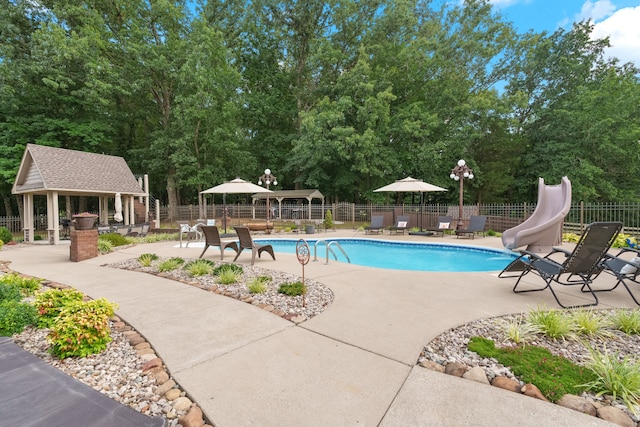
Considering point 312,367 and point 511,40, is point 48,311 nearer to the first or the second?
point 312,367

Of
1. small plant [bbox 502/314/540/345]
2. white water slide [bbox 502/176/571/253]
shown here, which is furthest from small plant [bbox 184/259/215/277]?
white water slide [bbox 502/176/571/253]

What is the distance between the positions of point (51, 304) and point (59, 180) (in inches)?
487

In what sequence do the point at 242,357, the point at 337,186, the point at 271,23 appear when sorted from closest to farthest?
1. the point at 242,357
2. the point at 337,186
3. the point at 271,23

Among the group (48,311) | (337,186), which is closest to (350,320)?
(48,311)

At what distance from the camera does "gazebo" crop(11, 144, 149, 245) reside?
494 inches

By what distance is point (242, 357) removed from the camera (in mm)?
2799

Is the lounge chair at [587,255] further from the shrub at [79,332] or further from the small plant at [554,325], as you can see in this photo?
the shrub at [79,332]

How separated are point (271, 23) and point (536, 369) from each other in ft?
107

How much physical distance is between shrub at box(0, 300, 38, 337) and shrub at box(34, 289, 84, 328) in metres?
0.08

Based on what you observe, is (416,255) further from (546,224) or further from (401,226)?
(401,226)

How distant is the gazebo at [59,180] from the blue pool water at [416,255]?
855 cm

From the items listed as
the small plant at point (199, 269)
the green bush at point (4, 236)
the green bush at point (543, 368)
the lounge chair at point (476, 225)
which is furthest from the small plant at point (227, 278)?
the green bush at point (4, 236)

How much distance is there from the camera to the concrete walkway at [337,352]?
2055 mm

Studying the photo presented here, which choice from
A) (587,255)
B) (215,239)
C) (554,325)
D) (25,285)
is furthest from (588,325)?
(25,285)
